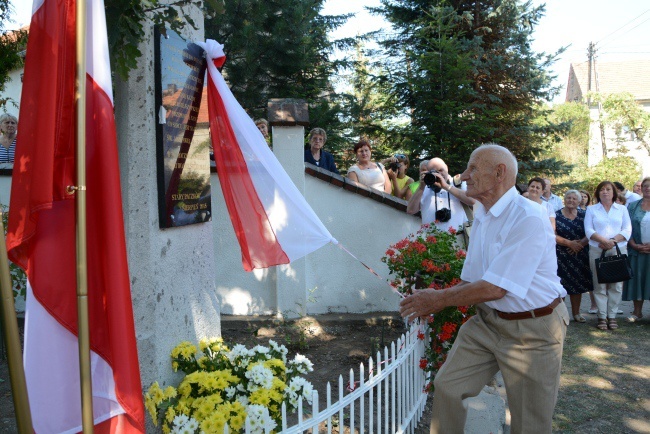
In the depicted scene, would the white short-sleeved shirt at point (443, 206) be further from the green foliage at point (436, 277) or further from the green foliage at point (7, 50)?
the green foliage at point (7, 50)

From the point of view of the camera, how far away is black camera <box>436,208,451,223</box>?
6535 mm

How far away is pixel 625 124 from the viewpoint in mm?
30547

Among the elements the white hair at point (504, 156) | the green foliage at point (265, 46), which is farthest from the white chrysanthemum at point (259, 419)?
the green foliage at point (265, 46)

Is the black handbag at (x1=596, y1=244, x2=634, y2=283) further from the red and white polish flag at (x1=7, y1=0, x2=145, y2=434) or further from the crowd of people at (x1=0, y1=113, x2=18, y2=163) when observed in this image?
the crowd of people at (x1=0, y1=113, x2=18, y2=163)

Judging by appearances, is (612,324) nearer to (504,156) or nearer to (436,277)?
(436,277)

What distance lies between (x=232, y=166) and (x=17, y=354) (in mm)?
2096

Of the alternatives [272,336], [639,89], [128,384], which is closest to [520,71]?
[272,336]

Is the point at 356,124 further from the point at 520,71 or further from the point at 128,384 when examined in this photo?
the point at 128,384

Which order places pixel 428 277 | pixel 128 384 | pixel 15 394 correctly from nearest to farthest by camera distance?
1. pixel 15 394
2. pixel 128 384
3. pixel 428 277

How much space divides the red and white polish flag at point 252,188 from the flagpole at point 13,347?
2.02m

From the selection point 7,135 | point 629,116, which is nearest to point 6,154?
point 7,135

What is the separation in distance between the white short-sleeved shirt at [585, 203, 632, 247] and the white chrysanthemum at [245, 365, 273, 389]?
245 inches

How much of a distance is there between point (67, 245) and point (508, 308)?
7.40 feet

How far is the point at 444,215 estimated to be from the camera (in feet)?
21.5
